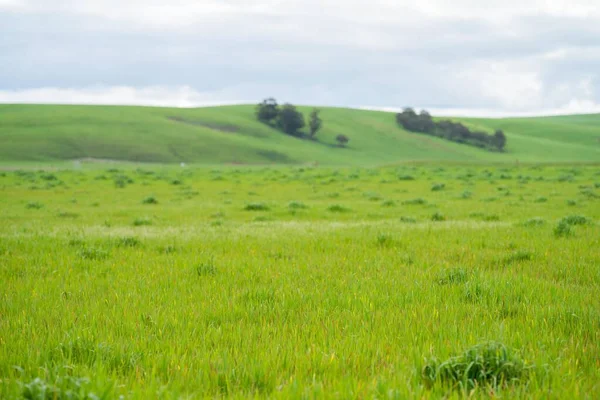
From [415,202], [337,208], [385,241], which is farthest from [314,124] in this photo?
[385,241]

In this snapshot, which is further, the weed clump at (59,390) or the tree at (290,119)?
the tree at (290,119)

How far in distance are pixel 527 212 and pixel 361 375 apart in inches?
664

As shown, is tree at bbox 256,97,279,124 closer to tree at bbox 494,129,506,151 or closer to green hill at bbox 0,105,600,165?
green hill at bbox 0,105,600,165

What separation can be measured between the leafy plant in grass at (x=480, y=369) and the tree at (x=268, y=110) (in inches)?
5458

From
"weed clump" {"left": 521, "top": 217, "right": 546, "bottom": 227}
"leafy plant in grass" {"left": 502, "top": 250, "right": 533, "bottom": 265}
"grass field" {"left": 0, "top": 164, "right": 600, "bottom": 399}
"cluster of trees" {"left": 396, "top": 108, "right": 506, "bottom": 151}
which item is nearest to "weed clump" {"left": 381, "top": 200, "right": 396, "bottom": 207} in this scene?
"grass field" {"left": 0, "top": 164, "right": 600, "bottom": 399}

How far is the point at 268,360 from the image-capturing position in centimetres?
430

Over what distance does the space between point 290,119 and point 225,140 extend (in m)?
29.0

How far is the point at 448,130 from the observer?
14950cm

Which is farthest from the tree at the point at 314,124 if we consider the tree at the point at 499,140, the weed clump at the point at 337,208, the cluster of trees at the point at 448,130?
the weed clump at the point at 337,208

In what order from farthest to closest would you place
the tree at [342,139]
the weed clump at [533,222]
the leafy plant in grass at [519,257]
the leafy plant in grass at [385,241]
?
the tree at [342,139], the weed clump at [533,222], the leafy plant in grass at [385,241], the leafy plant in grass at [519,257]

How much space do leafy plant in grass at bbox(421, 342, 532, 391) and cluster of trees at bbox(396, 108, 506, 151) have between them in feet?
467

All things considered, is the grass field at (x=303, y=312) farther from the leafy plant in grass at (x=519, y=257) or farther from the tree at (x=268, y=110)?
the tree at (x=268, y=110)

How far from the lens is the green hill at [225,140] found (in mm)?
95188

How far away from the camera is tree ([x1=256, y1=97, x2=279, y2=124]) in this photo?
14062 centimetres
